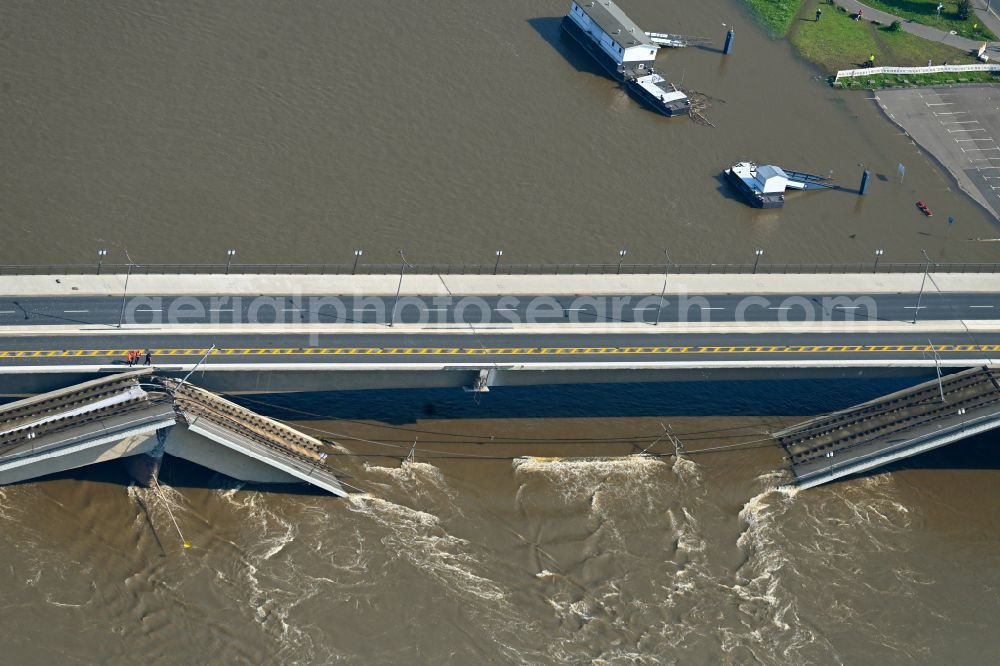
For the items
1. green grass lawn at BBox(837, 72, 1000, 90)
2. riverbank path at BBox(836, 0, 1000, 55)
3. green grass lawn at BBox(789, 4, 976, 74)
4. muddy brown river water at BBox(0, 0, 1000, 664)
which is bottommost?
muddy brown river water at BBox(0, 0, 1000, 664)

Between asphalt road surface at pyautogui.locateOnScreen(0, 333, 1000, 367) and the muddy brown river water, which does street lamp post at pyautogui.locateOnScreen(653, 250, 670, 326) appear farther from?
asphalt road surface at pyautogui.locateOnScreen(0, 333, 1000, 367)

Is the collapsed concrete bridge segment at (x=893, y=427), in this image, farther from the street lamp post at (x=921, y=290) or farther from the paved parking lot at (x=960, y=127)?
the paved parking lot at (x=960, y=127)

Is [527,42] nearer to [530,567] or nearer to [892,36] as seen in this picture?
[892,36]

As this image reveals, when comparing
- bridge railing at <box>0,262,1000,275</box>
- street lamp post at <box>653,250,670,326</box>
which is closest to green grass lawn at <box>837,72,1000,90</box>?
bridge railing at <box>0,262,1000,275</box>

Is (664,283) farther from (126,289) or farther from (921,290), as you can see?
(126,289)

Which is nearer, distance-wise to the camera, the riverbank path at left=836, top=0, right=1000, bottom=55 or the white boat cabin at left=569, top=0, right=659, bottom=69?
the white boat cabin at left=569, top=0, right=659, bottom=69

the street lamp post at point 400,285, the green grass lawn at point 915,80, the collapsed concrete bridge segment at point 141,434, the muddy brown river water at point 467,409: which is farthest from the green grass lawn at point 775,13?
the collapsed concrete bridge segment at point 141,434

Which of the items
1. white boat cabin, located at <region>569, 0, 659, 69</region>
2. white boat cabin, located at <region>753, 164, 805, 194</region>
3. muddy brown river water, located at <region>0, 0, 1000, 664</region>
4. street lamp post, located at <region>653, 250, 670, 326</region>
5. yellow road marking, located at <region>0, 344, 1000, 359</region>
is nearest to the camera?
muddy brown river water, located at <region>0, 0, 1000, 664</region>
